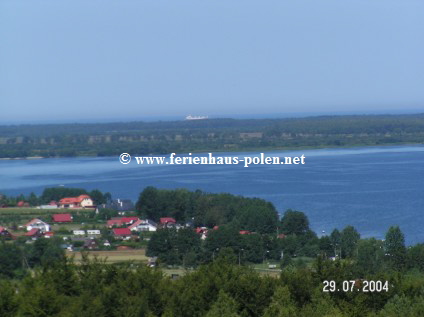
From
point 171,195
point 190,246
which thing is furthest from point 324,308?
point 171,195

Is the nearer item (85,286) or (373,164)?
(85,286)

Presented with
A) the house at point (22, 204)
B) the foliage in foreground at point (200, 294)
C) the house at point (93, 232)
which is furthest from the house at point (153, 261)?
the house at point (22, 204)

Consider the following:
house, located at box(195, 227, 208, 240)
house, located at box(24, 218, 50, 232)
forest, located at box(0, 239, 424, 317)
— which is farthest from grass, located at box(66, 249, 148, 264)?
forest, located at box(0, 239, 424, 317)

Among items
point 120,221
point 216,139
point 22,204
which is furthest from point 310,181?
point 216,139

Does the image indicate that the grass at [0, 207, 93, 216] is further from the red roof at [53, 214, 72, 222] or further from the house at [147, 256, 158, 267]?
the house at [147, 256, 158, 267]

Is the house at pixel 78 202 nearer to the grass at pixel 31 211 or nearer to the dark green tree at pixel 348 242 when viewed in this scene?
the grass at pixel 31 211

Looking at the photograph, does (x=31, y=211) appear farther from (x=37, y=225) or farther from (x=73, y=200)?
(x=37, y=225)

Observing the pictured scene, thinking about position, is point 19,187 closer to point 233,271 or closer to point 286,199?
point 286,199
